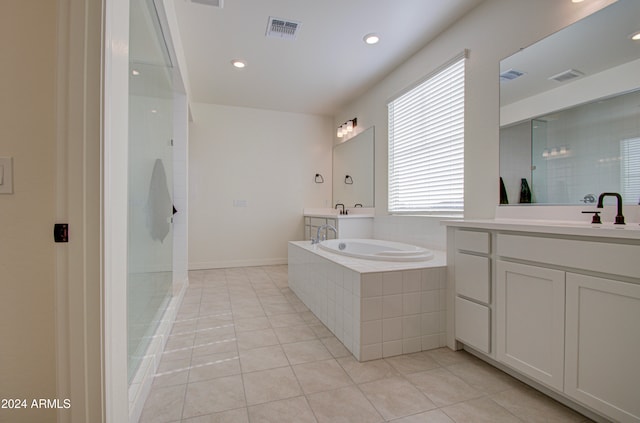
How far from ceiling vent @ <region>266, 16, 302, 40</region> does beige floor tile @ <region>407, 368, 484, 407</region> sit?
2.87m

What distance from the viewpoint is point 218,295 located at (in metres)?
3.21

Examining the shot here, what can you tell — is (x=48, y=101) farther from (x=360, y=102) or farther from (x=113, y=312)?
(x=360, y=102)

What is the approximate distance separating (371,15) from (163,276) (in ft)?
9.00

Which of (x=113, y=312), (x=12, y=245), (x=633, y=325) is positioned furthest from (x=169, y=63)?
(x=633, y=325)

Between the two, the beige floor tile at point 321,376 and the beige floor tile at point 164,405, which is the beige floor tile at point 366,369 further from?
the beige floor tile at point 164,405

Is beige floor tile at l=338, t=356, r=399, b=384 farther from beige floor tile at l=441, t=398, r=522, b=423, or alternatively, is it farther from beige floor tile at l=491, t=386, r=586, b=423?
beige floor tile at l=491, t=386, r=586, b=423

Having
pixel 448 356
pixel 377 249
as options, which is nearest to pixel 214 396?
pixel 448 356

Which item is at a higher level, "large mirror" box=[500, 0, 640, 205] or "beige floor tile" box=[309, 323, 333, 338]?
"large mirror" box=[500, 0, 640, 205]

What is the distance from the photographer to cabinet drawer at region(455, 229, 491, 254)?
1.74 metres

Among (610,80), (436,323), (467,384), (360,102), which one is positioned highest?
(360,102)

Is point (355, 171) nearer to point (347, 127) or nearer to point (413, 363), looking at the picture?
point (347, 127)

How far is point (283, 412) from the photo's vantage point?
136cm

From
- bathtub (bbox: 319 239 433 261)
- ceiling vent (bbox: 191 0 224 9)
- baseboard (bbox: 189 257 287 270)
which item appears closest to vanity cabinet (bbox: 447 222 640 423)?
bathtub (bbox: 319 239 433 261)

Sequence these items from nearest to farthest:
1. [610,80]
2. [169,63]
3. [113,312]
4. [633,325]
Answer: [113,312] → [633,325] → [610,80] → [169,63]
